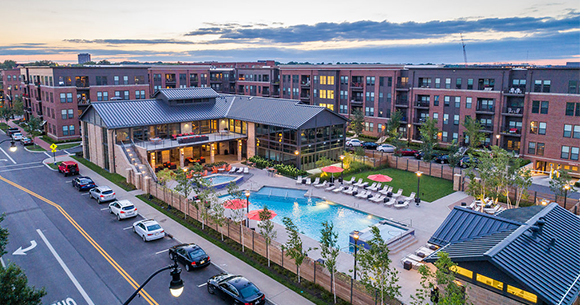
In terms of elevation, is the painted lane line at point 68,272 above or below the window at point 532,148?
below

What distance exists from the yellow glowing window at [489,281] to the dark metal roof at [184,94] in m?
42.6

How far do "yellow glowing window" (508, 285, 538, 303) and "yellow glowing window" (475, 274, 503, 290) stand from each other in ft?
1.20

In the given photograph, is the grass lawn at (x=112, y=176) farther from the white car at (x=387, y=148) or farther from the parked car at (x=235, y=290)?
the white car at (x=387, y=148)

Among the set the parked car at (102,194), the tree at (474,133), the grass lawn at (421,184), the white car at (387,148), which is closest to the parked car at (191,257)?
the parked car at (102,194)

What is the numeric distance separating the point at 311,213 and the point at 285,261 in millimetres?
11281

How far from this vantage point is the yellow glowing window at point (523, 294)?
48.7 feet

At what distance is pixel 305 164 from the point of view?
45.4m

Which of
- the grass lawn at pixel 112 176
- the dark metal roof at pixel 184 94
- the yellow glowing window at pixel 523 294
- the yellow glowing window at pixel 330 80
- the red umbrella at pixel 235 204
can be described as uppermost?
the yellow glowing window at pixel 330 80

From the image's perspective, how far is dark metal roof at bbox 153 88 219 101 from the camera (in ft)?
165

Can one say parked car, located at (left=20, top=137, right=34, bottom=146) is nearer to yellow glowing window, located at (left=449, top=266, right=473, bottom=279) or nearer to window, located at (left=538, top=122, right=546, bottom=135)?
yellow glowing window, located at (left=449, top=266, right=473, bottom=279)

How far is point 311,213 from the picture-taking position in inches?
1323

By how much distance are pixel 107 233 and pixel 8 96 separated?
97.2 meters

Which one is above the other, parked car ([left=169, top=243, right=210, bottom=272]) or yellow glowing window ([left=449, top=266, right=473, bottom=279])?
yellow glowing window ([left=449, top=266, right=473, bottom=279])

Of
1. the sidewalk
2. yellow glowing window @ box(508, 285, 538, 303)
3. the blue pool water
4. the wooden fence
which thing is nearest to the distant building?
the sidewalk
